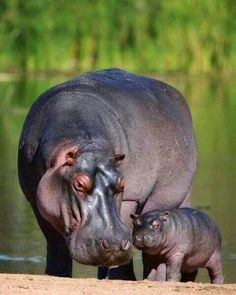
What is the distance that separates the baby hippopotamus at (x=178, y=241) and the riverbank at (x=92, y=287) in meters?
0.82

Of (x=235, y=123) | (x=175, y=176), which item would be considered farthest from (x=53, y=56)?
(x=175, y=176)

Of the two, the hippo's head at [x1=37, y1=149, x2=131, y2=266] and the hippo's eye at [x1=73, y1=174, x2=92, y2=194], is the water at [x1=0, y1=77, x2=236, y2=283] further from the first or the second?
the hippo's eye at [x1=73, y1=174, x2=92, y2=194]

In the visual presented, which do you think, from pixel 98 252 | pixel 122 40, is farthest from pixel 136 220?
pixel 122 40

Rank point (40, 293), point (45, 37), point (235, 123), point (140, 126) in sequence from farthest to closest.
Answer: point (45, 37) < point (235, 123) < point (140, 126) < point (40, 293)

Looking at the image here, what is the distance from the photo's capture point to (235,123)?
18.1 metres

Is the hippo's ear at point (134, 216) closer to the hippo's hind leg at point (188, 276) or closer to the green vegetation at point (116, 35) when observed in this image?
the hippo's hind leg at point (188, 276)

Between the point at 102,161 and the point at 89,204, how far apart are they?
0.21 m

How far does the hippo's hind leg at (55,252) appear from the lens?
6902 mm

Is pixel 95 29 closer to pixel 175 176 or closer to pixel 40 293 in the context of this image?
pixel 175 176

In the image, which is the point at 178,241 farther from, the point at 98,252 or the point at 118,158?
the point at 98,252

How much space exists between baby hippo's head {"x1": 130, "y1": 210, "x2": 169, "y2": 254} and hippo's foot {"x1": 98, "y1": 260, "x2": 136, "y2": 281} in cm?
20

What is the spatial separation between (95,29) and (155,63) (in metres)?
1.28

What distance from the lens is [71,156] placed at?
619 cm

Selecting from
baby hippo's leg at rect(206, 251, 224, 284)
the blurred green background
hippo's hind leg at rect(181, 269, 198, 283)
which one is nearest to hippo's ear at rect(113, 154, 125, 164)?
baby hippo's leg at rect(206, 251, 224, 284)
